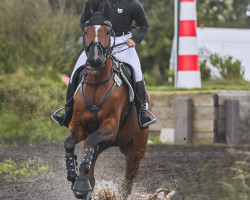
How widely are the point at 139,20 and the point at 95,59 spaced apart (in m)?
1.46

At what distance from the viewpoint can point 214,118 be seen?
12.5 m

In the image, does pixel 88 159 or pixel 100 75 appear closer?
pixel 88 159

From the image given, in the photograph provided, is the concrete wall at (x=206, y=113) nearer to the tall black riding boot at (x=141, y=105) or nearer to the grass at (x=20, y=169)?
the grass at (x=20, y=169)

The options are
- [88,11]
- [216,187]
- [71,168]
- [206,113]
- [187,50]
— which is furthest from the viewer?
[187,50]

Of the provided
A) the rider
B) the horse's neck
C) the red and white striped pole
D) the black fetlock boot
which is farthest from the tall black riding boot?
the red and white striped pole

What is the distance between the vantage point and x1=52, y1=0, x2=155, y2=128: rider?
6938mm

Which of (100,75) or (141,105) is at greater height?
(100,75)

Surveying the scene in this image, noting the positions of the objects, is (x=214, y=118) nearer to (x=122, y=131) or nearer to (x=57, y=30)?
(x=122, y=131)

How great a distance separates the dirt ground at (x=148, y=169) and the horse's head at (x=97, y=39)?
1458mm

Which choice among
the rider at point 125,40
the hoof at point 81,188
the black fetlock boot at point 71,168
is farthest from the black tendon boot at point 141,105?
the hoof at point 81,188

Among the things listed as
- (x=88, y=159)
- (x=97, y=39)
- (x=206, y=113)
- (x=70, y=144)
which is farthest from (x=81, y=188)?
(x=206, y=113)

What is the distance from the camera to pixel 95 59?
5938 mm

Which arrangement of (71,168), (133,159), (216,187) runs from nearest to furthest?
1. (216,187)
2. (71,168)
3. (133,159)

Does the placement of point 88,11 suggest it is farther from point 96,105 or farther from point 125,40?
point 96,105
